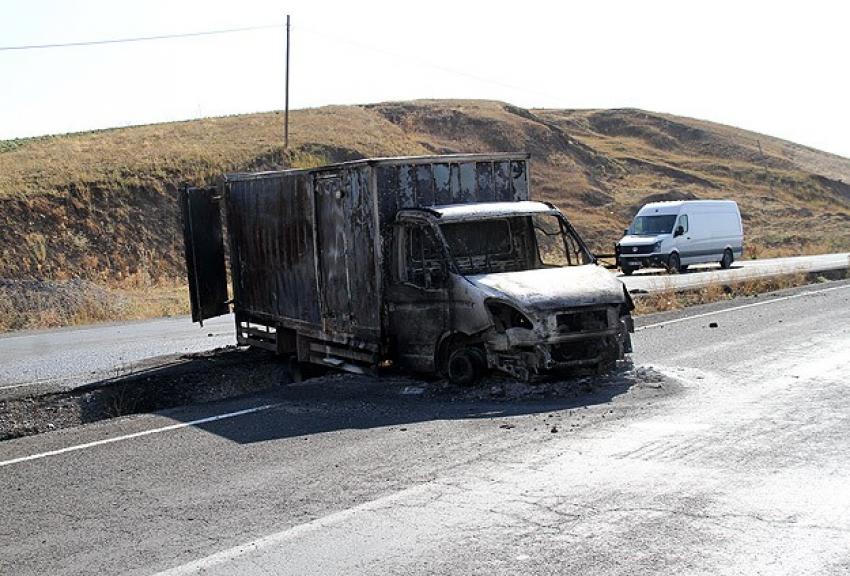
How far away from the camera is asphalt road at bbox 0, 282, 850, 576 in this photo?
5.63m

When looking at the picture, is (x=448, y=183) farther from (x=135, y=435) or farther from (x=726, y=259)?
(x=726, y=259)

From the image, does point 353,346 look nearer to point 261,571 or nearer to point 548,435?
point 548,435

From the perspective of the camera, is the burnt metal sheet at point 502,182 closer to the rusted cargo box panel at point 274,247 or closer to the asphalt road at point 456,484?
the rusted cargo box panel at point 274,247

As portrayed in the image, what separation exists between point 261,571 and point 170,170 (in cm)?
4708

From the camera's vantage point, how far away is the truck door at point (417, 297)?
11234 mm

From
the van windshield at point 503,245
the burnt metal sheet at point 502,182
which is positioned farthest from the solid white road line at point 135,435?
the burnt metal sheet at point 502,182

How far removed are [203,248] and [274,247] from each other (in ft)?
7.31

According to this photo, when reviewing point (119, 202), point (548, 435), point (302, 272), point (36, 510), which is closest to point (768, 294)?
point (302, 272)

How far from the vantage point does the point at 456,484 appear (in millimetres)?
7086

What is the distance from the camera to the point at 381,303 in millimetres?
11656

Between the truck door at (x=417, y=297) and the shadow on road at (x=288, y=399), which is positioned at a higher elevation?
the truck door at (x=417, y=297)

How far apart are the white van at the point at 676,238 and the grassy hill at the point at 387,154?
1395 centimetres

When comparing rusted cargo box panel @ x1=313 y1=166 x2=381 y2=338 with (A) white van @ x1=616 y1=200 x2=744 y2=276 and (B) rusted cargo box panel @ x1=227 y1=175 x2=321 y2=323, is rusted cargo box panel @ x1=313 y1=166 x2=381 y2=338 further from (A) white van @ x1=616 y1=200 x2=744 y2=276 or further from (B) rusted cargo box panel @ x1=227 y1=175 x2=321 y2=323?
(A) white van @ x1=616 y1=200 x2=744 y2=276

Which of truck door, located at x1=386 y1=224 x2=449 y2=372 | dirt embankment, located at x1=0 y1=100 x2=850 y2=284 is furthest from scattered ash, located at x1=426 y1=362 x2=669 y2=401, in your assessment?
dirt embankment, located at x1=0 y1=100 x2=850 y2=284
